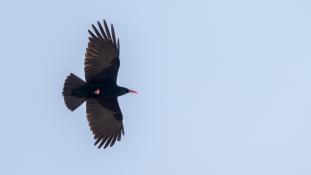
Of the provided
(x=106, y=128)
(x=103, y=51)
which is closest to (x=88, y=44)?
(x=103, y=51)

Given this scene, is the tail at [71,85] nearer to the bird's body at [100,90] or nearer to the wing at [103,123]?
the bird's body at [100,90]

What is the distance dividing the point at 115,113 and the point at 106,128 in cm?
59

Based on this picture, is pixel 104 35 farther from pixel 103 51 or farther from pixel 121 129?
pixel 121 129

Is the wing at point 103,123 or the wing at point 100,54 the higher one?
the wing at point 100,54

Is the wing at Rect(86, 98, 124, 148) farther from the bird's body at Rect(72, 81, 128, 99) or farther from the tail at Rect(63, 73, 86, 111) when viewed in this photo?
the tail at Rect(63, 73, 86, 111)

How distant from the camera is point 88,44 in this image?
3203 cm

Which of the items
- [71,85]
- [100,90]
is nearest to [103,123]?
[100,90]

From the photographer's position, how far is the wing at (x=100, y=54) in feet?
105

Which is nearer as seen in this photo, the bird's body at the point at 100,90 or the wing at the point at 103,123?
the bird's body at the point at 100,90

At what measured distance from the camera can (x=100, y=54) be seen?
3212 centimetres

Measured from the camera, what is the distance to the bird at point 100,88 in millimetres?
32062

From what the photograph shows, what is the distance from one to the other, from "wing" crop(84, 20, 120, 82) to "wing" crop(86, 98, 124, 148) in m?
0.91

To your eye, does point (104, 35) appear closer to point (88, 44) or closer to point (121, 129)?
point (88, 44)

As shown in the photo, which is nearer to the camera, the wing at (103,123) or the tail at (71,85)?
the tail at (71,85)
